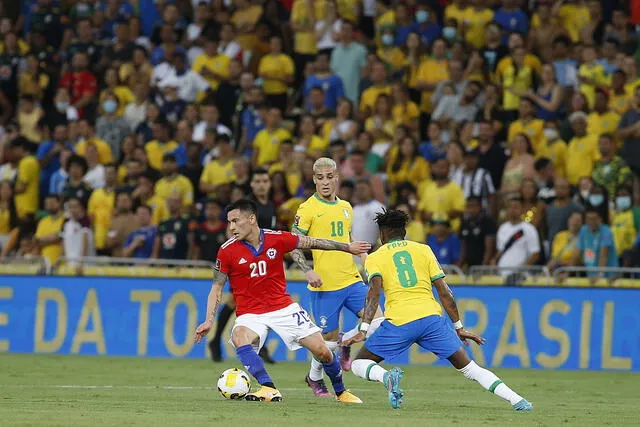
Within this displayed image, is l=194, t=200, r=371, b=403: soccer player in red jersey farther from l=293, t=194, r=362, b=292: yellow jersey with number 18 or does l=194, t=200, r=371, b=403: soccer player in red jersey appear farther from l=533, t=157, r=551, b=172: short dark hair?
l=533, t=157, r=551, b=172: short dark hair

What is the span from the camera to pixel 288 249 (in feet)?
45.9

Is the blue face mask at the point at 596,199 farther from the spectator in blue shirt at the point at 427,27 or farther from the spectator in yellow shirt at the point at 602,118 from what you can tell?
the spectator in blue shirt at the point at 427,27

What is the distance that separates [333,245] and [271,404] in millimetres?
1604

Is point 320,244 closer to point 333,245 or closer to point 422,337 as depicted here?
point 333,245

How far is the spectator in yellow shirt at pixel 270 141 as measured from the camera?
2577 cm

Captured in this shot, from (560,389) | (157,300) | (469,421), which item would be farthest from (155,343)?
(469,421)

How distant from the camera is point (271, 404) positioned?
Result: 44.5 feet

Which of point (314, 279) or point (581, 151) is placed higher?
point (581, 151)

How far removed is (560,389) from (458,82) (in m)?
9.47

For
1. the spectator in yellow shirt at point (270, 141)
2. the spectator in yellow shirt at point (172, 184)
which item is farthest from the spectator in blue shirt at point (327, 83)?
the spectator in yellow shirt at point (172, 184)

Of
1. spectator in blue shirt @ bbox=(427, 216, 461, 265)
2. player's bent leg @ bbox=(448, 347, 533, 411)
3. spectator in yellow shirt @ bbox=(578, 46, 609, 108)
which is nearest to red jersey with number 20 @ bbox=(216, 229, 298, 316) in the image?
player's bent leg @ bbox=(448, 347, 533, 411)

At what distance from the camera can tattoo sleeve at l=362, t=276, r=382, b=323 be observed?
13281mm

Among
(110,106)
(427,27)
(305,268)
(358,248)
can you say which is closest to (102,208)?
(110,106)

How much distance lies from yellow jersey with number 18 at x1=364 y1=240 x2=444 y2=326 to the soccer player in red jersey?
1.82 ft
